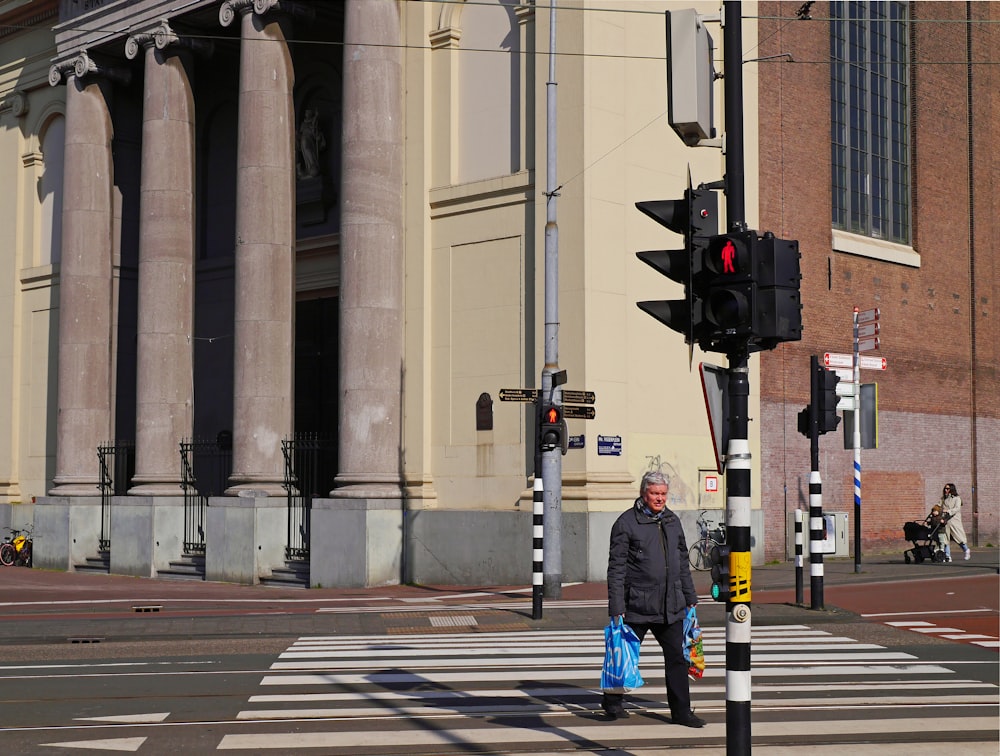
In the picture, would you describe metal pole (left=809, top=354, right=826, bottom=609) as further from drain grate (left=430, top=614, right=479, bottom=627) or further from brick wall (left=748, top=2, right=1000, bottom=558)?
brick wall (left=748, top=2, right=1000, bottom=558)

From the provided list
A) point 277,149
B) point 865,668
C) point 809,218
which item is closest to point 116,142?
point 277,149

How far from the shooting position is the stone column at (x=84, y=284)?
32.6 m

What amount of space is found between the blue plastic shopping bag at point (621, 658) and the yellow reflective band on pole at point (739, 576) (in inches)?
96.3

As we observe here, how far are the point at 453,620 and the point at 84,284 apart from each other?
18270mm

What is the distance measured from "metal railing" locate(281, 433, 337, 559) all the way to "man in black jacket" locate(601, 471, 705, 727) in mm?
17347

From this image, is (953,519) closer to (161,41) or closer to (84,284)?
(161,41)

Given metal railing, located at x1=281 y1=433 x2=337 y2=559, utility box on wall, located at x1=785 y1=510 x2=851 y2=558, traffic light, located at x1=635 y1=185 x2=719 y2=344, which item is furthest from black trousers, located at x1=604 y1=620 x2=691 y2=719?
utility box on wall, located at x1=785 y1=510 x2=851 y2=558

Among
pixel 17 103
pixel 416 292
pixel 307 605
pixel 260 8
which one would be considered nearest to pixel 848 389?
pixel 416 292

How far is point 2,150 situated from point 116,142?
6200 millimetres

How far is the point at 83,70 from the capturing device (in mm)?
32188

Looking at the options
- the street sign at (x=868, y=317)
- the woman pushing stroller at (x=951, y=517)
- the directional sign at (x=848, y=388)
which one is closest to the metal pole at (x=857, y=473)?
the directional sign at (x=848, y=388)

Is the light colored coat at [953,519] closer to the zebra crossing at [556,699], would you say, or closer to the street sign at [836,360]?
the street sign at [836,360]

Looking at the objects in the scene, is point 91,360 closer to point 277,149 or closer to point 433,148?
point 277,149

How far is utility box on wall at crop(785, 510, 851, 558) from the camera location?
90.1ft
